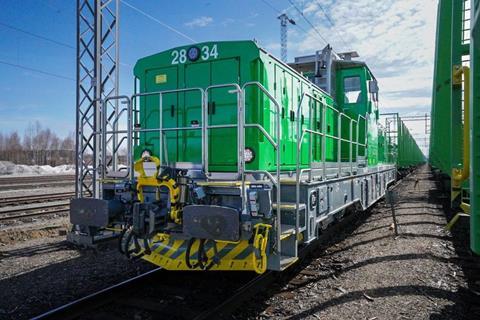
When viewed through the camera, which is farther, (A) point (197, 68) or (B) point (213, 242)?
(A) point (197, 68)

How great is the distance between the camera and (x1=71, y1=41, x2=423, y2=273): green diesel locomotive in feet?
12.7

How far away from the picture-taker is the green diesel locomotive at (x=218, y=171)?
388 centimetres

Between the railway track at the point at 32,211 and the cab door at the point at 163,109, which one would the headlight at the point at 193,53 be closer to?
the cab door at the point at 163,109

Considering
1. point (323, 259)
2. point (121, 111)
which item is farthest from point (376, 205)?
point (121, 111)

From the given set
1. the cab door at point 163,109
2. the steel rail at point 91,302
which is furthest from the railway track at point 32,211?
the steel rail at point 91,302

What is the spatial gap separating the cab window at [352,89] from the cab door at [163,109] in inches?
190

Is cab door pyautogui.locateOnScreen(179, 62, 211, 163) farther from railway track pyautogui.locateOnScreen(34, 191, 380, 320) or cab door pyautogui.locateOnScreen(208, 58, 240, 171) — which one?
railway track pyautogui.locateOnScreen(34, 191, 380, 320)

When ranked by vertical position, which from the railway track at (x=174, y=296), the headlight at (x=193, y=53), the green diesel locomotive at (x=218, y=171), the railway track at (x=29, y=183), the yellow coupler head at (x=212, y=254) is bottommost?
the railway track at (x=174, y=296)

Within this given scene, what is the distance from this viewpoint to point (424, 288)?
4.63 metres

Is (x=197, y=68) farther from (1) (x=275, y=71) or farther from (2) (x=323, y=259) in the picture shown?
(2) (x=323, y=259)

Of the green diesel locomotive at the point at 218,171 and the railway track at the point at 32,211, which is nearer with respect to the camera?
the green diesel locomotive at the point at 218,171

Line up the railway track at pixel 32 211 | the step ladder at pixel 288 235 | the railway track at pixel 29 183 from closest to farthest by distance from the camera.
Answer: the step ladder at pixel 288 235, the railway track at pixel 32 211, the railway track at pixel 29 183

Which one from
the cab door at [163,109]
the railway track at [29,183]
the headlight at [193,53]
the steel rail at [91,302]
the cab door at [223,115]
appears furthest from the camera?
the railway track at [29,183]

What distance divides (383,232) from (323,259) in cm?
244
